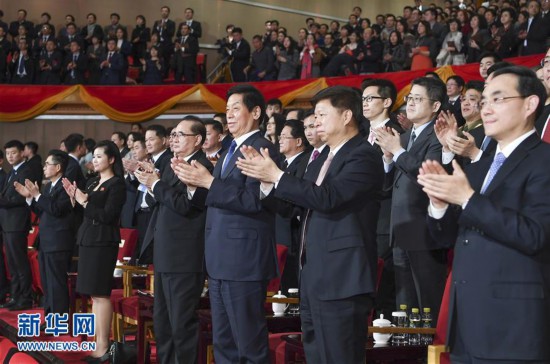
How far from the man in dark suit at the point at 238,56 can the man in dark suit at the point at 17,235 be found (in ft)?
17.2

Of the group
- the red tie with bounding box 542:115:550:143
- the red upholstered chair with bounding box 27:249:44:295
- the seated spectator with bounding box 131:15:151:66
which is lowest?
the red upholstered chair with bounding box 27:249:44:295

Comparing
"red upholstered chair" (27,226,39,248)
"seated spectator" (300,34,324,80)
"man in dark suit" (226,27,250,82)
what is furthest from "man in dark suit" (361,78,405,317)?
"man in dark suit" (226,27,250,82)

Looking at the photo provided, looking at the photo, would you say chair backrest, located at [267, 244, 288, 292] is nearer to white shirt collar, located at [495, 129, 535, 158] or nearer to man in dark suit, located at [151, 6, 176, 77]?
white shirt collar, located at [495, 129, 535, 158]

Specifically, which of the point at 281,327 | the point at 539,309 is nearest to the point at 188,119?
the point at 281,327

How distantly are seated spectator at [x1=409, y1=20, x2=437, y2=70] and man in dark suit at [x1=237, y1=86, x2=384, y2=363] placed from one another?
6.33 m

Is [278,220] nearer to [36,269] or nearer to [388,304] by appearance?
[388,304]

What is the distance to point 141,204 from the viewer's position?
254 inches

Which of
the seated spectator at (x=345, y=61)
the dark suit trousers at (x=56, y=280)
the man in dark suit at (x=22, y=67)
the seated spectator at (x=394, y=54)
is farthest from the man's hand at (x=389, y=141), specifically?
the man in dark suit at (x=22, y=67)

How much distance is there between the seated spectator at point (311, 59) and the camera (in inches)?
409

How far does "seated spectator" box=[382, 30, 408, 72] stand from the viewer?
9.51 m

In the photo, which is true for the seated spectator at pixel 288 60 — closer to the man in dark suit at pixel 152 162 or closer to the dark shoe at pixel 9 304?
the man in dark suit at pixel 152 162

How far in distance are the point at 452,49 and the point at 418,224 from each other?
5538mm

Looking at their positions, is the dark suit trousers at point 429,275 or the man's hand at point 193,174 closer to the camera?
the man's hand at point 193,174

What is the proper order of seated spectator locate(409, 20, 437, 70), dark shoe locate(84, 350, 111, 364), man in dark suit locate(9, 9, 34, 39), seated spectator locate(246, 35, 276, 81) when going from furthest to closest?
man in dark suit locate(9, 9, 34, 39)
seated spectator locate(246, 35, 276, 81)
seated spectator locate(409, 20, 437, 70)
dark shoe locate(84, 350, 111, 364)
